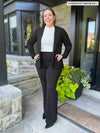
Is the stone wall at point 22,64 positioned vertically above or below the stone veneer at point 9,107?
above

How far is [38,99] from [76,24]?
1.93 m

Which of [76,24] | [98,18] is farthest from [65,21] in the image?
[98,18]

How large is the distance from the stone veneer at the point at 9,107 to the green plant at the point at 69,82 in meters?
0.77

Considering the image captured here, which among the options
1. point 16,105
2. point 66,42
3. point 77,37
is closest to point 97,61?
point 77,37

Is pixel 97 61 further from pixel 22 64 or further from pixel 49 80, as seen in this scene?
pixel 22 64

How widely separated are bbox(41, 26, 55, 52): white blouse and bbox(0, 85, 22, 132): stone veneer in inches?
28.6

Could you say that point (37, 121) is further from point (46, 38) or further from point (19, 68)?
point (19, 68)

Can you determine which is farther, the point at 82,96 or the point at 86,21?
the point at 86,21

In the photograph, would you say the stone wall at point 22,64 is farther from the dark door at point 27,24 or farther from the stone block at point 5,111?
Result: the stone block at point 5,111

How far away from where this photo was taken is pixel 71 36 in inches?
103

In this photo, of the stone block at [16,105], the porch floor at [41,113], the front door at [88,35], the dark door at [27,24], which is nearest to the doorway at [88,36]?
the front door at [88,35]

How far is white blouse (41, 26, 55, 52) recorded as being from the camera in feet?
4.34

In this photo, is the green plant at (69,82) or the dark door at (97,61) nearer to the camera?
the green plant at (69,82)

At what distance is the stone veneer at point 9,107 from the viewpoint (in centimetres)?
138
